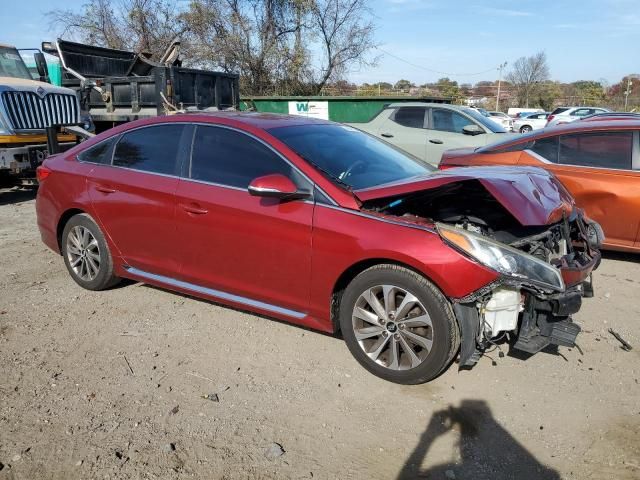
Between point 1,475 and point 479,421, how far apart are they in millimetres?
→ 2524

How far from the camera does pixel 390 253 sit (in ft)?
10.6

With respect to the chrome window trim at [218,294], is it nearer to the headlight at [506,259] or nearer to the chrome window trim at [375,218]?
the chrome window trim at [375,218]

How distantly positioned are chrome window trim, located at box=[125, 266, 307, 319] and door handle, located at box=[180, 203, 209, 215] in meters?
0.60

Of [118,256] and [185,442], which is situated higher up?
[118,256]

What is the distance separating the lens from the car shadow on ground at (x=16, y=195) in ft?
31.9

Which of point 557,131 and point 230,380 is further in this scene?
point 557,131

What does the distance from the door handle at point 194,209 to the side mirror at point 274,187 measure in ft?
1.92

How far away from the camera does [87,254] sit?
4.84 m

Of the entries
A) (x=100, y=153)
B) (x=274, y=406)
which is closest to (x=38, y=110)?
(x=100, y=153)

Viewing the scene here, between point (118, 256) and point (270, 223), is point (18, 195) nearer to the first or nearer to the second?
point (118, 256)

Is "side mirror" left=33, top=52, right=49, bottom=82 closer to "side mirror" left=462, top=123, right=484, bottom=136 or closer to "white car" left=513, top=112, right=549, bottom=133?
"side mirror" left=462, top=123, right=484, bottom=136

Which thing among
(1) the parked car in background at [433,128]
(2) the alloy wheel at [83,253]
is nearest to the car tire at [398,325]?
(2) the alloy wheel at [83,253]

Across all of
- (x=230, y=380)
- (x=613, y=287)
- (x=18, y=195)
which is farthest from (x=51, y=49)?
(x=613, y=287)

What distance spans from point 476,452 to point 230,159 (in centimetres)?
258
